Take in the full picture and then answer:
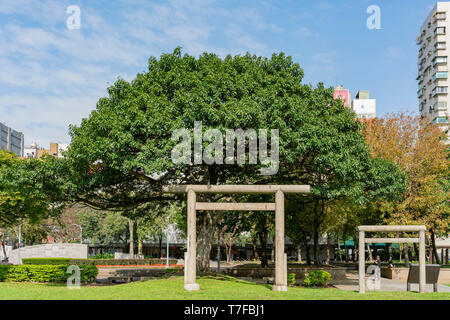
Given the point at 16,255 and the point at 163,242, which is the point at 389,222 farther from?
the point at 163,242

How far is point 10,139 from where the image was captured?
159 metres

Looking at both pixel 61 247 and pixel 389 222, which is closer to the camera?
pixel 389 222

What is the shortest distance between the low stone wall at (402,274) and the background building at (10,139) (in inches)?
5624

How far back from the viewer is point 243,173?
22.1m

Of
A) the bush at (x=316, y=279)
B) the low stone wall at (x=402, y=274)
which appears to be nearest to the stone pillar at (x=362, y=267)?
the bush at (x=316, y=279)

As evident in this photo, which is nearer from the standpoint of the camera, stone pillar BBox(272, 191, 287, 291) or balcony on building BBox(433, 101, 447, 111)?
stone pillar BBox(272, 191, 287, 291)

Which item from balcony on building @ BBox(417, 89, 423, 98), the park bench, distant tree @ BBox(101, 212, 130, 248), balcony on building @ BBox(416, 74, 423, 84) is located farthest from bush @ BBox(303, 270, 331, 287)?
balcony on building @ BBox(416, 74, 423, 84)

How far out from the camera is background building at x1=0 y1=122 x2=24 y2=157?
153m

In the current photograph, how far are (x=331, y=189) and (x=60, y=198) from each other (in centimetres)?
1299

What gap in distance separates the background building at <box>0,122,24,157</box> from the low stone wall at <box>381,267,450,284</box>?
143 metres

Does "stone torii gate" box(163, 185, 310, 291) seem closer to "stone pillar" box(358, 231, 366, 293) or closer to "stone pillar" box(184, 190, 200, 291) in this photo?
"stone pillar" box(184, 190, 200, 291)

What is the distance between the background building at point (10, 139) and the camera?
153375mm
